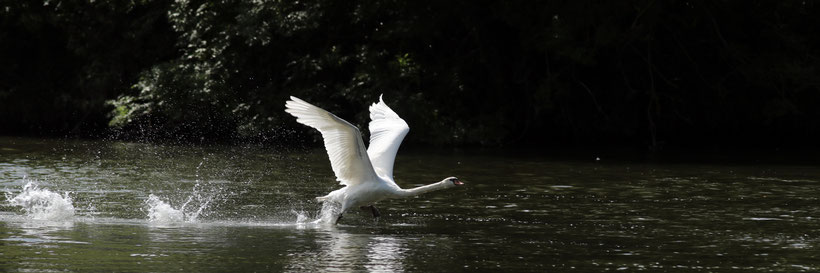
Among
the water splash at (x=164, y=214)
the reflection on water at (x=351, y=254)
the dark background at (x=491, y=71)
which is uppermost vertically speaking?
the dark background at (x=491, y=71)

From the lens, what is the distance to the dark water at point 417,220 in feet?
30.3

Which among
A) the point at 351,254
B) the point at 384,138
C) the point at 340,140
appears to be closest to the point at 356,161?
the point at 340,140

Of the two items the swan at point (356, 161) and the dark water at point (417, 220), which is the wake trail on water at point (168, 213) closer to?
the dark water at point (417, 220)

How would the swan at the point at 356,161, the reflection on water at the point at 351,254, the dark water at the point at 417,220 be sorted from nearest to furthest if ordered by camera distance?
the reflection on water at the point at 351,254, the dark water at the point at 417,220, the swan at the point at 356,161

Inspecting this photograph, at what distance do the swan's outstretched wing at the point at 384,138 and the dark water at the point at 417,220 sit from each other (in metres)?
0.64

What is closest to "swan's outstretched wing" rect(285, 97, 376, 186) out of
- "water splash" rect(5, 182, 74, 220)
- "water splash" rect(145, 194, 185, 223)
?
"water splash" rect(145, 194, 185, 223)

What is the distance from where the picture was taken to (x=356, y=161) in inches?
458

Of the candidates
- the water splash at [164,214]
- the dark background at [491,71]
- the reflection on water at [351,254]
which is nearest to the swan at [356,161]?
the reflection on water at [351,254]

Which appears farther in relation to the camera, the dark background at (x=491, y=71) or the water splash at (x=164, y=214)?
the dark background at (x=491, y=71)

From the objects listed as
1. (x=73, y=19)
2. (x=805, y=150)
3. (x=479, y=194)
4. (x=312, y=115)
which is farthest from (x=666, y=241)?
(x=73, y=19)

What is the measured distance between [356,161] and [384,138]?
5.00 ft

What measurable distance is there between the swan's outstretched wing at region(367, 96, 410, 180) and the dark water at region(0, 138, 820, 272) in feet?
2.09

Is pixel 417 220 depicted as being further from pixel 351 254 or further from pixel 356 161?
pixel 351 254

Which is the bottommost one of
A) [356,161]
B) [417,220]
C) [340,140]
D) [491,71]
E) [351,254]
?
[351,254]
